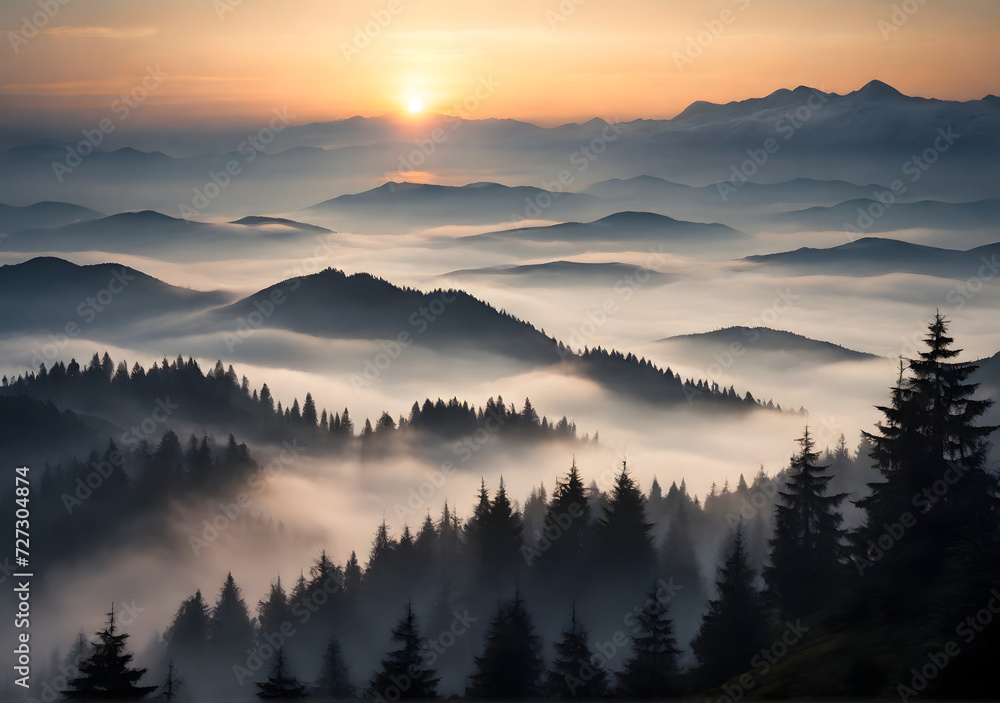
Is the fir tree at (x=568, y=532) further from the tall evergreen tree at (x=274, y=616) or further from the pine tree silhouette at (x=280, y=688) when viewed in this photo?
the pine tree silhouette at (x=280, y=688)

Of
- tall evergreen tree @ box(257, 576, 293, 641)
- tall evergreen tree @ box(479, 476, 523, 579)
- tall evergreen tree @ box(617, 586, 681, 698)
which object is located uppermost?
tall evergreen tree @ box(479, 476, 523, 579)

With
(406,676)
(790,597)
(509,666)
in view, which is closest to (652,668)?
(509,666)

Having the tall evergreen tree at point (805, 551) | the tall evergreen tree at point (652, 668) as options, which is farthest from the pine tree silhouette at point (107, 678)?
the tall evergreen tree at point (805, 551)

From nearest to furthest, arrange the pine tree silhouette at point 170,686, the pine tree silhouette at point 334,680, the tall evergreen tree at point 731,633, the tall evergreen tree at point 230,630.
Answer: the pine tree silhouette at point 170,686 → the tall evergreen tree at point 731,633 → the pine tree silhouette at point 334,680 → the tall evergreen tree at point 230,630

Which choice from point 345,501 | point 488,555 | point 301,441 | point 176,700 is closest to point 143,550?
point 345,501

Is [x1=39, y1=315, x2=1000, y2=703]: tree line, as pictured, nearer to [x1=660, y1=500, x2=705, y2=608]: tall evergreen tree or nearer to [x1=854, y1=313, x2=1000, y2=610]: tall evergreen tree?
[x1=854, y1=313, x2=1000, y2=610]: tall evergreen tree

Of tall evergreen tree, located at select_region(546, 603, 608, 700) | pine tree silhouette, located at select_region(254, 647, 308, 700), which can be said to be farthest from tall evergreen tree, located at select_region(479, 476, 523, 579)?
pine tree silhouette, located at select_region(254, 647, 308, 700)
